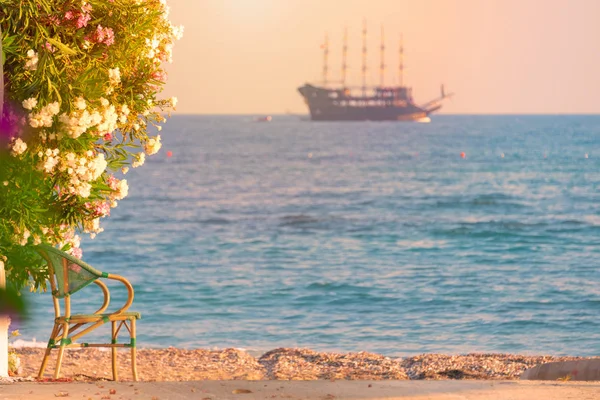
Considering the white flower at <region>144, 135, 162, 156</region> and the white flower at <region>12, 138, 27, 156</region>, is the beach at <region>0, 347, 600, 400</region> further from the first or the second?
the white flower at <region>144, 135, 162, 156</region>

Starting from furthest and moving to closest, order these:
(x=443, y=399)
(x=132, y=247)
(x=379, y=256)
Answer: (x=132, y=247) → (x=379, y=256) → (x=443, y=399)

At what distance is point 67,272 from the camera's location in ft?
20.3

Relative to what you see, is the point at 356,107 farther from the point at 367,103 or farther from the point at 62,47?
the point at 62,47

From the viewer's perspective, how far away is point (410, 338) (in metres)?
12.7

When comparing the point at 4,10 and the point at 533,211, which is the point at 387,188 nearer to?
the point at 533,211

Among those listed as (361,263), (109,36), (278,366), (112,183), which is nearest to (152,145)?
(112,183)

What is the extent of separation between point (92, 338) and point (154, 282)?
5451mm

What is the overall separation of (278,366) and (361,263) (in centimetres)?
1118

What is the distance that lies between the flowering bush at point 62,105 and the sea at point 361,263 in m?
0.92

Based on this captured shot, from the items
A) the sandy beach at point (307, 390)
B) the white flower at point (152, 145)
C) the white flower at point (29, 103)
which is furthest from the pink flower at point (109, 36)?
the sandy beach at point (307, 390)

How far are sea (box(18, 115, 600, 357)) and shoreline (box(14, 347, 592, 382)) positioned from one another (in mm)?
785

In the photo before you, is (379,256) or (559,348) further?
(379,256)

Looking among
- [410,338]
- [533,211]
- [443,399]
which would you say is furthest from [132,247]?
[443,399]

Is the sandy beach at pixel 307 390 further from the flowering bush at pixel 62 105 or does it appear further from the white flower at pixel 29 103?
the white flower at pixel 29 103
